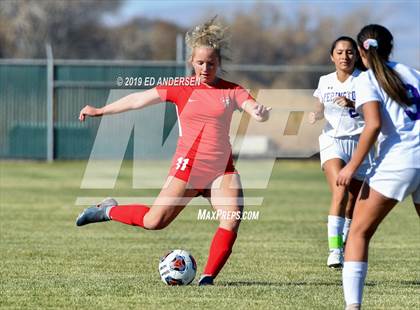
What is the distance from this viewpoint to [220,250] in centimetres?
904

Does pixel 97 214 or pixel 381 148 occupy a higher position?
pixel 381 148

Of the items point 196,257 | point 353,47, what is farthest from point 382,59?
point 196,257

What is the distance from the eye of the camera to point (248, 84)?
43562 mm

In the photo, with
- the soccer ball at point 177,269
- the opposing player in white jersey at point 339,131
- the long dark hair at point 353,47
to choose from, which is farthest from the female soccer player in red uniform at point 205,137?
the long dark hair at point 353,47

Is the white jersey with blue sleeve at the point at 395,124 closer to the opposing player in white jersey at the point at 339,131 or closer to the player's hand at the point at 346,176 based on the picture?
the player's hand at the point at 346,176

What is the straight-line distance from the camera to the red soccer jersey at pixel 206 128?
8.92m

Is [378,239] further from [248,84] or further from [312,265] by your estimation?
[248,84]

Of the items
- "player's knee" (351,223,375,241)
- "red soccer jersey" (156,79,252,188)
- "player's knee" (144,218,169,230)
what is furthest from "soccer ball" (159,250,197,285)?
"player's knee" (351,223,375,241)

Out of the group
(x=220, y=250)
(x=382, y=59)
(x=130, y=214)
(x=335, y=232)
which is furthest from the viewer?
(x=335, y=232)

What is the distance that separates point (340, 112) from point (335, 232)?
3.83 ft

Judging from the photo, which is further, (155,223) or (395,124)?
(155,223)

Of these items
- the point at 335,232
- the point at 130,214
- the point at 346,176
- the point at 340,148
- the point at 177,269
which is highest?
Result: the point at 346,176

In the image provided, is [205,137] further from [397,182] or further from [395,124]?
[397,182]

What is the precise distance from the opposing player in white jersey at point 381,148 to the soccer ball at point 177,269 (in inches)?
82.6
